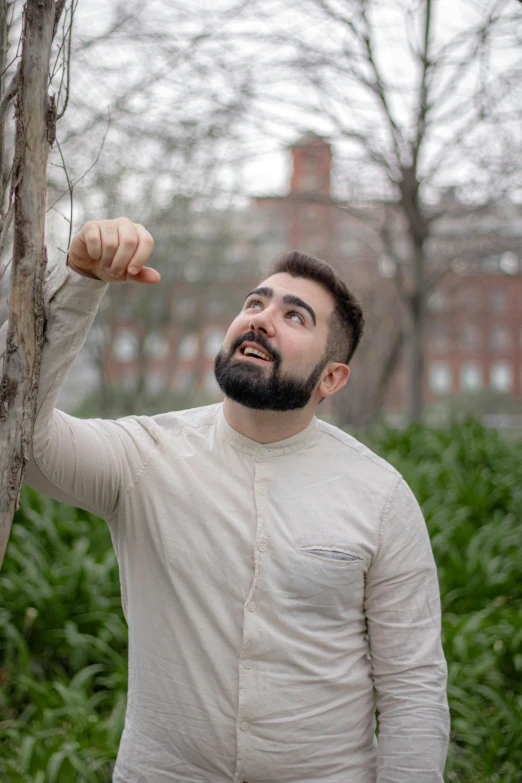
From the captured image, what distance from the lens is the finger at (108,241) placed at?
4.99ft

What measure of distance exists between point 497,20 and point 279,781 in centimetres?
561

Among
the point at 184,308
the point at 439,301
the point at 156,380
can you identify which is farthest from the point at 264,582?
the point at 156,380

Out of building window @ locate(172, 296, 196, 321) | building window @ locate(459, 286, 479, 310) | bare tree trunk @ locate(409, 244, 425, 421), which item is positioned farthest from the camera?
building window @ locate(459, 286, 479, 310)

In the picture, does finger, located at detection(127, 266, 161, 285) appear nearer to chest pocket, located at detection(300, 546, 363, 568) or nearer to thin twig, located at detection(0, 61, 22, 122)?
thin twig, located at detection(0, 61, 22, 122)

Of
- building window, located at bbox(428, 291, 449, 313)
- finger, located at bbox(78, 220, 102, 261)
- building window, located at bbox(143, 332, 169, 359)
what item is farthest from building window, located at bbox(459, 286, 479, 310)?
finger, located at bbox(78, 220, 102, 261)

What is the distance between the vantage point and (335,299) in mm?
2191

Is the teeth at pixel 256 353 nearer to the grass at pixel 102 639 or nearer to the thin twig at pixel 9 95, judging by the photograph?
the thin twig at pixel 9 95

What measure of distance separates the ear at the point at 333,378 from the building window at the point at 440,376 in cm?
4277

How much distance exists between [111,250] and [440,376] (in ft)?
151

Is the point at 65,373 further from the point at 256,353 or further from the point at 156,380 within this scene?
the point at 156,380

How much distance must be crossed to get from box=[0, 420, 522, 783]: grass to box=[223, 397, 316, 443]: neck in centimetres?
164

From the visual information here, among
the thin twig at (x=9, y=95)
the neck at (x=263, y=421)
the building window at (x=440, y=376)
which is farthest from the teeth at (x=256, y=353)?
the building window at (x=440, y=376)

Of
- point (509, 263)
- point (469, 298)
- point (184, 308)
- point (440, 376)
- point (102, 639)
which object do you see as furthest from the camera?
point (440, 376)

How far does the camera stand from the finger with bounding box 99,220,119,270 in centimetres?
152
